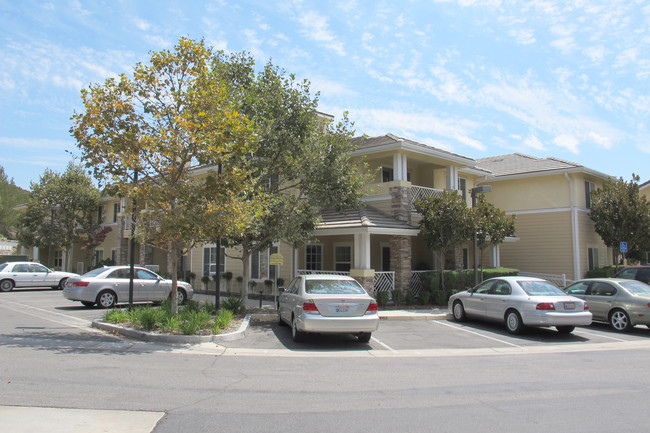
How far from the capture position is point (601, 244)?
81.6 feet

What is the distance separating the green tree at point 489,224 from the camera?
18.0 m

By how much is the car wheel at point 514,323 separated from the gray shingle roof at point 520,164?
13649 millimetres

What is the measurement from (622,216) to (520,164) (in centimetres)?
609

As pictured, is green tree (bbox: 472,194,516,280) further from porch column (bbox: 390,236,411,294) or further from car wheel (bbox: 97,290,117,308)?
car wheel (bbox: 97,290,117,308)

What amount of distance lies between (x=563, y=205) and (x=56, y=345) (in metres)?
22.3

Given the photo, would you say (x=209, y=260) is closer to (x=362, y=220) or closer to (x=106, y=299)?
(x=106, y=299)

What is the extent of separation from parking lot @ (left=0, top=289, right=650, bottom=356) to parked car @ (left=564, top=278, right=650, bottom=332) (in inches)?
13.3

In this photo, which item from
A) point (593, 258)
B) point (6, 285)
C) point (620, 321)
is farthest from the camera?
point (593, 258)

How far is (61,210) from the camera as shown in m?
31.6

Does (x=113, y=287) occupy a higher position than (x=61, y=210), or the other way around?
(x=61, y=210)

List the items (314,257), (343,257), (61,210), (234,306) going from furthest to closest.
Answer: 1. (61,210)
2. (314,257)
3. (343,257)
4. (234,306)

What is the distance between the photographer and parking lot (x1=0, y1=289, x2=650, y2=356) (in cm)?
1019

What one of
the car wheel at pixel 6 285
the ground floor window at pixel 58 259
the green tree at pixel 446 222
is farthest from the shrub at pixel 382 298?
the ground floor window at pixel 58 259

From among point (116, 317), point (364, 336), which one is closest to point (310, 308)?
point (364, 336)
